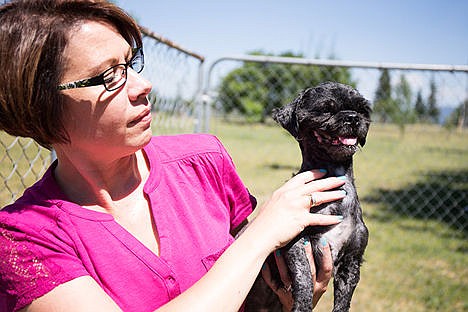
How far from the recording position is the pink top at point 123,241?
1.50 m

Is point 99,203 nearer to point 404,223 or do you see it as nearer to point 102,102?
Result: point 102,102

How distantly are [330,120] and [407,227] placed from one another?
7114 mm

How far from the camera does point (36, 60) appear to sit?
1.53 meters

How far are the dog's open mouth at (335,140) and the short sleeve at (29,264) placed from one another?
138 cm

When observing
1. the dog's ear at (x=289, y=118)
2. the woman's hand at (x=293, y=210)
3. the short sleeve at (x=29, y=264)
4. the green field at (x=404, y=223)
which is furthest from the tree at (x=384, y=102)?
the short sleeve at (x=29, y=264)

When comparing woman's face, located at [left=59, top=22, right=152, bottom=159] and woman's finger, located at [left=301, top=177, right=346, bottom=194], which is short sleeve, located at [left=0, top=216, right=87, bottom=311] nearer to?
woman's face, located at [left=59, top=22, right=152, bottom=159]

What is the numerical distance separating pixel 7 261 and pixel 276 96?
29.0 feet

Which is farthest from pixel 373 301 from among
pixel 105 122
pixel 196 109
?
pixel 105 122

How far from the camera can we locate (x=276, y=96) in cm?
996

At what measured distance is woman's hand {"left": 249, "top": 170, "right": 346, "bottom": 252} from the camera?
1779 mm

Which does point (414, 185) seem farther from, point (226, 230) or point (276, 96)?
point (226, 230)

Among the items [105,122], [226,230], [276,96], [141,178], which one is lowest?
[276,96]

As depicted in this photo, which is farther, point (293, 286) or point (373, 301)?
point (373, 301)

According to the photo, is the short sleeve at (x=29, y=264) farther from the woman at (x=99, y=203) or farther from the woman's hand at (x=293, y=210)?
the woman's hand at (x=293, y=210)
